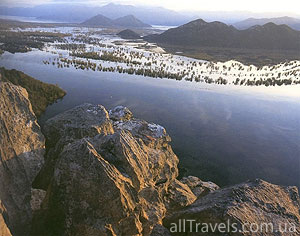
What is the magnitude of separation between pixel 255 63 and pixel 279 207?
3280 inches

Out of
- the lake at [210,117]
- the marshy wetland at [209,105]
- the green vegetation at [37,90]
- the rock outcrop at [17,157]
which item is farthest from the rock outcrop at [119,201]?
the green vegetation at [37,90]

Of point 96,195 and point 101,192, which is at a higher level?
point 101,192

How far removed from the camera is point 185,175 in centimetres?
2314

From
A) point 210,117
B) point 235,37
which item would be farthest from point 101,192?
point 235,37

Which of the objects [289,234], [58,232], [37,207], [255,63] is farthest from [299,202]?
[255,63]

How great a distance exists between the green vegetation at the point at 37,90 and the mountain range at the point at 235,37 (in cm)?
11007

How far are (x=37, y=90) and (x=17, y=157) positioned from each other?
107 ft

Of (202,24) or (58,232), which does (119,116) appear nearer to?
(58,232)

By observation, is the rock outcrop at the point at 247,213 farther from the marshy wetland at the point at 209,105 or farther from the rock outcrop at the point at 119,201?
the marshy wetland at the point at 209,105

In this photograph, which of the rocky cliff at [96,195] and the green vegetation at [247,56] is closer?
the rocky cliff at [96,195]

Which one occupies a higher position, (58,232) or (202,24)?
(202,24)

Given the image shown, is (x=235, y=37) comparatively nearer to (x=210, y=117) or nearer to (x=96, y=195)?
(x=210, y=117)

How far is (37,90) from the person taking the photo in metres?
40.8

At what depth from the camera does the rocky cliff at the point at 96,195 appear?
9180mm
